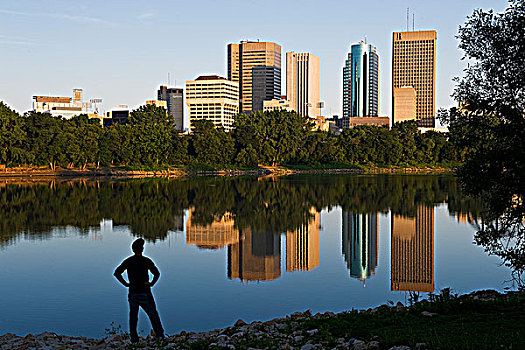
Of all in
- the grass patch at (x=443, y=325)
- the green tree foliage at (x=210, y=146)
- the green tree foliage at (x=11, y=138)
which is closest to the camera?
the grass patch at (x=443, y=325)

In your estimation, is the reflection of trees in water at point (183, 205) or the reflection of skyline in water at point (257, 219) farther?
the reflection of trees in water at point (183, 205)

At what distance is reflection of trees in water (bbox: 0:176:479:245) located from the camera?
44.4 metres

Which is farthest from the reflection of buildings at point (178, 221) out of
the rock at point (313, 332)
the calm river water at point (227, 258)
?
the rock at point (313, 332)

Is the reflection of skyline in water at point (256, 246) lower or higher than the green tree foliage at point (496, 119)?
lower

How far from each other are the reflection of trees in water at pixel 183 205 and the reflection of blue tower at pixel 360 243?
3.92 m

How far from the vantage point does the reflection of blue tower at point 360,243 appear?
94.7ft

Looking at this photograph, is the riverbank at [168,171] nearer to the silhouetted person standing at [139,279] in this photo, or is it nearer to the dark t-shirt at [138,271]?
the silhouetted person standing at [139,279]

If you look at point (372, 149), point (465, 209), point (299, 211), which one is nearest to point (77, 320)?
point (299, 211)

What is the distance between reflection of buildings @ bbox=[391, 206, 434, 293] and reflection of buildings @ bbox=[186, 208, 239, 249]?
10.5 metres

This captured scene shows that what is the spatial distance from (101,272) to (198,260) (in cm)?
A: 526

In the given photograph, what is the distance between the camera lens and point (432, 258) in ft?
102

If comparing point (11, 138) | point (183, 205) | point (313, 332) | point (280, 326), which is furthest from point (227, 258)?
point (11, 138)

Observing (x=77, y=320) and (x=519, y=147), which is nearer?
(x=519, y=147)

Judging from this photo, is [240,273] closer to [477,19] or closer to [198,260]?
[198,260]
